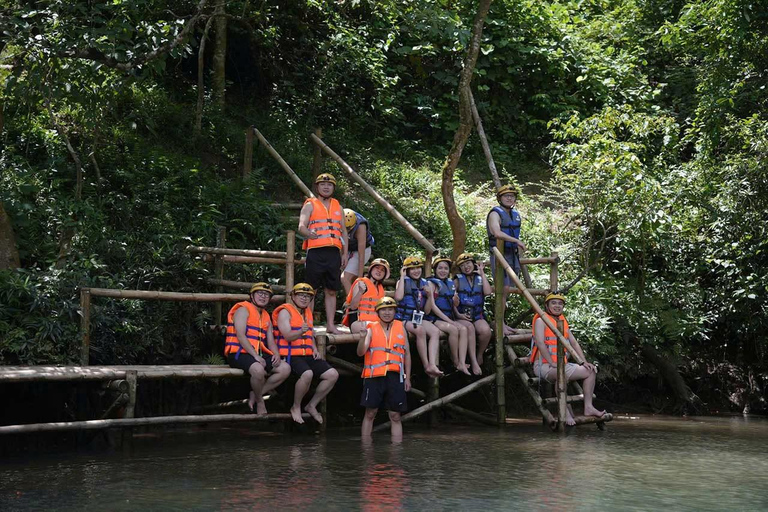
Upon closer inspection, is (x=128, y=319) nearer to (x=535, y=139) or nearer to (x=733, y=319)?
(x=733, y=319)

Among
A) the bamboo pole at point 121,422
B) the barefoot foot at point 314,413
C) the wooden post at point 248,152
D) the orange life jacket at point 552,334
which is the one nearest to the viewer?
the bamboo pole at point 121,422

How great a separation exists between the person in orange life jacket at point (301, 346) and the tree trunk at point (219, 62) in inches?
279

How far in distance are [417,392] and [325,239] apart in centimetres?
233

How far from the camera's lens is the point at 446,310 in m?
11.7

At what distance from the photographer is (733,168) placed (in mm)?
14945

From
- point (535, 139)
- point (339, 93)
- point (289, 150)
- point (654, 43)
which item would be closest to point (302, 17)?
point (339, 93)

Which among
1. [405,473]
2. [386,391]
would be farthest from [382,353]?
[405,473]

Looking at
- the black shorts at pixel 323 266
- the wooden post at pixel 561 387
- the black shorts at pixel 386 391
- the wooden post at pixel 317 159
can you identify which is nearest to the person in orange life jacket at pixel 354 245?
the black shorts at pixel 323 266

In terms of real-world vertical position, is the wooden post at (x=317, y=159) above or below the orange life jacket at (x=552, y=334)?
above

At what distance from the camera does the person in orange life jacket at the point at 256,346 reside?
32.9 feet

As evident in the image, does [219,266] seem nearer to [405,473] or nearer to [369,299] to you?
[369,299]

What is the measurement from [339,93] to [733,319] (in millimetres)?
7945

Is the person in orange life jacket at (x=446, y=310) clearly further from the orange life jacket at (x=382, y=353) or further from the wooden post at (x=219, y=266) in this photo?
the wooden post at (x=219, y=266)

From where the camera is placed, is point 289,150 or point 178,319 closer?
point 178,319
